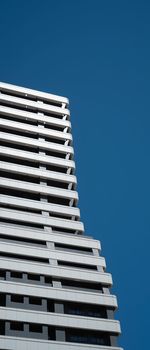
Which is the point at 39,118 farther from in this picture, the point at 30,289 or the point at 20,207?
the point at 30,289

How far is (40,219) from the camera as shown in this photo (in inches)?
2717

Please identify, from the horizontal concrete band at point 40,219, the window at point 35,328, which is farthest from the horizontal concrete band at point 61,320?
the horizontal concrete band at point 40,219

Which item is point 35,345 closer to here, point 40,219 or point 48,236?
point 48,236

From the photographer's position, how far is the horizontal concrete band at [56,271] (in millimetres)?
60219

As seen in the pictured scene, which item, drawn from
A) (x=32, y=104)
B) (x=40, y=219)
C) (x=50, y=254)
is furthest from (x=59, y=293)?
(x=32, y=104)

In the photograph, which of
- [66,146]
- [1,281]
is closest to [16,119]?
[66,146]

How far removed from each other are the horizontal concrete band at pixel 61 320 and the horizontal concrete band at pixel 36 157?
26744mm

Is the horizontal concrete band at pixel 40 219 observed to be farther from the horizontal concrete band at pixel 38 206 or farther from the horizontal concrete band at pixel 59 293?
the horizontal concrete band at pixel 59 293

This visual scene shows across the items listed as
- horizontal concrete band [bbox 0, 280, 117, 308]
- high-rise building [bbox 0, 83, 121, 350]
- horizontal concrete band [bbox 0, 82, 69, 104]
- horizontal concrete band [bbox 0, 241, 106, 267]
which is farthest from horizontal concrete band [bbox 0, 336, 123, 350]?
horizontal concrete band [bbox 0, 82, 69, 104]

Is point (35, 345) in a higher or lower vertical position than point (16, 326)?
lower

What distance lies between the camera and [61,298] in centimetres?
6000

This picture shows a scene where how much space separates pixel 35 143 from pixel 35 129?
3421 mm

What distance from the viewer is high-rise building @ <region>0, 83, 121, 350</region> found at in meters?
57.1

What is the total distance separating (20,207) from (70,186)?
11464 mm
